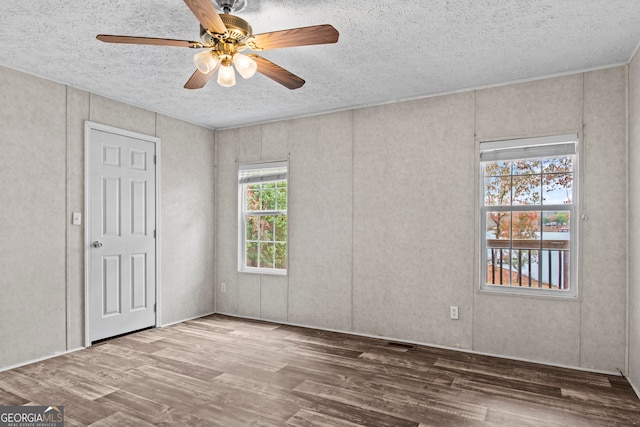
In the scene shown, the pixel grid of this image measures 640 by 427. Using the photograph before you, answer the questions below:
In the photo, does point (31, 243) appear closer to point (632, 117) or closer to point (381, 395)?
point (381, 395)

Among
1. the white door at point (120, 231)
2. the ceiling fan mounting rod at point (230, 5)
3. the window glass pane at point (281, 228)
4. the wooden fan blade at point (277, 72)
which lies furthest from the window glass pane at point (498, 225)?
the white door at point (120, 231)

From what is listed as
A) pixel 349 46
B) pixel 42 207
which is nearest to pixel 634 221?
Result: pixel 349 46

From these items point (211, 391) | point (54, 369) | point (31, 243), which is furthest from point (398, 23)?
point (54, 369)

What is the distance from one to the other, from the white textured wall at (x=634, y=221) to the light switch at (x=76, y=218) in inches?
187

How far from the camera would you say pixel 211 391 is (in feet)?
9.53

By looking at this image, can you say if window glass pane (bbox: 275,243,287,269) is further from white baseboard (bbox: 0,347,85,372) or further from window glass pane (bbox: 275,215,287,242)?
white baseboard (bbox: 0,347,85,372)

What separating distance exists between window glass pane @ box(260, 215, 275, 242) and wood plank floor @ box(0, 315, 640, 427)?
1501mm

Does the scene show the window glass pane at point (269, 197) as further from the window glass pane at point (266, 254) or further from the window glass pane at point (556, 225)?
the window glass pane at point (556, 225)

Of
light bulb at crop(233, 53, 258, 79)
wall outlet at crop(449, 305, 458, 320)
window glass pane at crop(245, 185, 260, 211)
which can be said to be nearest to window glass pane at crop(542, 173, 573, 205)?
wall outlet at crop(449, 305, 458, 320)

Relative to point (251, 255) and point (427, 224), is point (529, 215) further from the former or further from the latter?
point (251, 255)

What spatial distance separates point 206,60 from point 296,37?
1.73 ft

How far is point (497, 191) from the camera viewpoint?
12.3ft

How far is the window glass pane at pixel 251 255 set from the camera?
206 inches

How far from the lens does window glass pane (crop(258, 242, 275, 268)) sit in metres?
5.11
